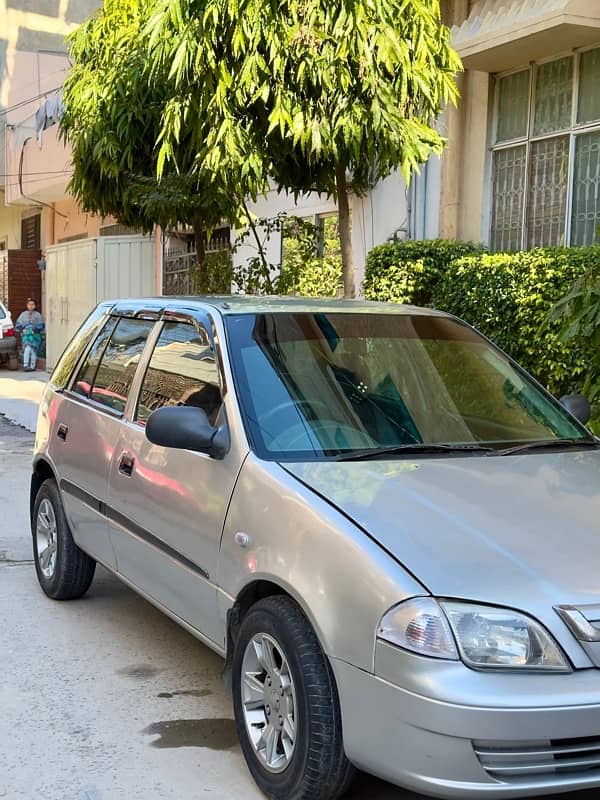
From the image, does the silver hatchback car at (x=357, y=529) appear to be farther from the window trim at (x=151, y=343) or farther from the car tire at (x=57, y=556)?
the car tire at (x=57, y=556)

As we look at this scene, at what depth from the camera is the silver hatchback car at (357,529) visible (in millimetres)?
2826

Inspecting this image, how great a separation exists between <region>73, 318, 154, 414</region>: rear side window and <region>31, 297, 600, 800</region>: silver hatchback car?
3cm

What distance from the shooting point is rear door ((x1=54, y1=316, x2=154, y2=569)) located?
5.00m

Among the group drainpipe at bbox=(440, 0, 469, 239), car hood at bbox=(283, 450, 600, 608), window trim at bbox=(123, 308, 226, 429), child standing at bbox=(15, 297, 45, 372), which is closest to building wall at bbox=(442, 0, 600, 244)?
drainpipe at bbox=(440, 0, 469, 239)

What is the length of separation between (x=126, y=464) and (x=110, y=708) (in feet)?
3.56

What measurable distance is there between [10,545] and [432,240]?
598cm

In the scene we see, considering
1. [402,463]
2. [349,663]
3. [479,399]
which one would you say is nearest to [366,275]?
[479,399]

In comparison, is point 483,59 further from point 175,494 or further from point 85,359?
point 175,494

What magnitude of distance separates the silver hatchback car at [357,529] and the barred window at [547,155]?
5754 mm

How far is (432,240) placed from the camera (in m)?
11.1

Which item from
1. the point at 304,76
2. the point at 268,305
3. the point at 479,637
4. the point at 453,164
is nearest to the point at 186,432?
the point at 268,305

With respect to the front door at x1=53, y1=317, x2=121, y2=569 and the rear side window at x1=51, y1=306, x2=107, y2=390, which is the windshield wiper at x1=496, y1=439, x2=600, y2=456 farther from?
the rear side window at x1=51, y1=306, x2=107, y2=390

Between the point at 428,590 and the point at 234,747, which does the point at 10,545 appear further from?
the point at 428,590

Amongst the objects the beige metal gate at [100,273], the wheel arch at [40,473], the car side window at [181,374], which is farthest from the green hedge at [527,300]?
the beige metal gate at [100,273]
